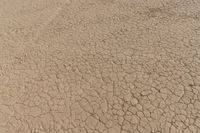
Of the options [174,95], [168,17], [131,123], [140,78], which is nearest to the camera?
[131,123]

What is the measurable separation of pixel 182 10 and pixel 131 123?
266 cm

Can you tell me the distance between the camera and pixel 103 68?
3766 millimetres

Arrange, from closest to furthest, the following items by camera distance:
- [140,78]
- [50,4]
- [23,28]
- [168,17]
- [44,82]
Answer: [140,78] < [44,82] < [168,17] < [23,28] < [50,4]

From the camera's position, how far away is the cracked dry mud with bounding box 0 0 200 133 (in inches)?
122

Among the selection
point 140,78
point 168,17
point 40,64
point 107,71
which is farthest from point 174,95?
point 40,64

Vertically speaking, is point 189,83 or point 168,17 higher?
point 168,17

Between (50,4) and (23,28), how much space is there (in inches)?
39.7

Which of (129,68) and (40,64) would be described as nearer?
(129,68)

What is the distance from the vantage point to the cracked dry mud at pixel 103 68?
122 inches

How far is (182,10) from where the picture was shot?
15.1ft

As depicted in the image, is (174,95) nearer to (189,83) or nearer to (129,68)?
(189,83)

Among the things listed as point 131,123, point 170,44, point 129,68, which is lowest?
point 131,123

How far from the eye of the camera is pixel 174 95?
320 centimetres

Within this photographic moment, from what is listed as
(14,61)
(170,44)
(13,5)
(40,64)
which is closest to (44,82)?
A: (40,64)
